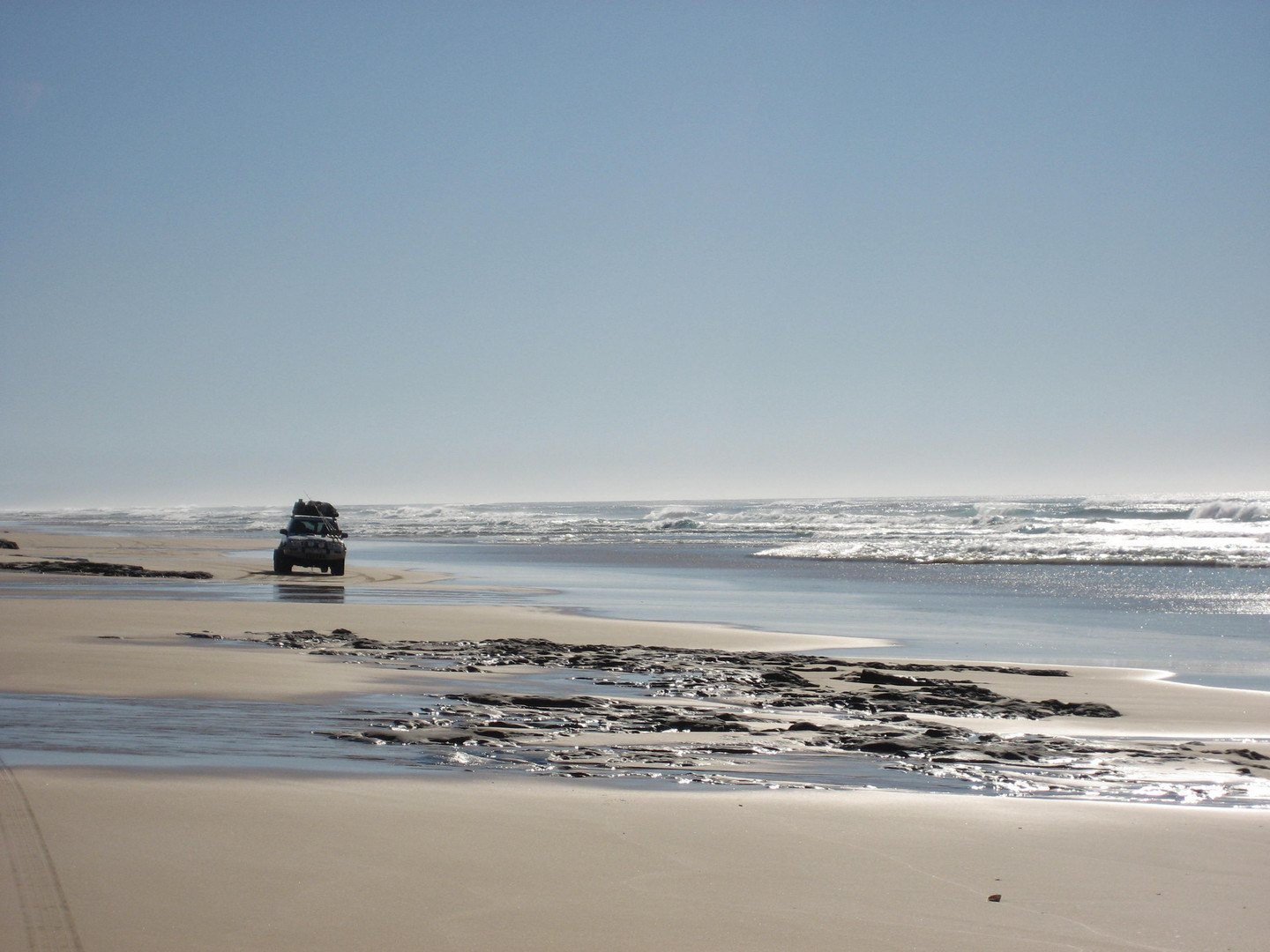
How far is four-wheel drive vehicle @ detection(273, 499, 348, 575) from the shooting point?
100 ft

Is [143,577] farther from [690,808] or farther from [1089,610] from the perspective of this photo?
[690,808]

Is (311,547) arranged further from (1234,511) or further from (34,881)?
(1234,511)

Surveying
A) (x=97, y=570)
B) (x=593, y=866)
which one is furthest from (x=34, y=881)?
(x=97, y=570)

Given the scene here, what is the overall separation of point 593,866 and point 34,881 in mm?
2309

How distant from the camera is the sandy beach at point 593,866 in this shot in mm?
4277

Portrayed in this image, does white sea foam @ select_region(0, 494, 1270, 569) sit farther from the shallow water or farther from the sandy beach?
the sandy beach

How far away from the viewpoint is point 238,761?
708 cm

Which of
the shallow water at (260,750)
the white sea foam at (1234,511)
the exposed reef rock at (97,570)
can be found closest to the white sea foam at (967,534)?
the white sea foam at (1234,511)

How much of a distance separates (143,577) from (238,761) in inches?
902

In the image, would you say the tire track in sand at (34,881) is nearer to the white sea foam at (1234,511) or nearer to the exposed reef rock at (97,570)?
the exposed reef rock at (97,570)

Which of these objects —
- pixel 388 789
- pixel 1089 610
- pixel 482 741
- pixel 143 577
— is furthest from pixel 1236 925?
pixel 143 577

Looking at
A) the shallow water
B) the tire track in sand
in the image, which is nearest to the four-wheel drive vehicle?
the shallow water

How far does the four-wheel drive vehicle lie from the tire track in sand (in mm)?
25259

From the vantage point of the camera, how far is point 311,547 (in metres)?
30.6
